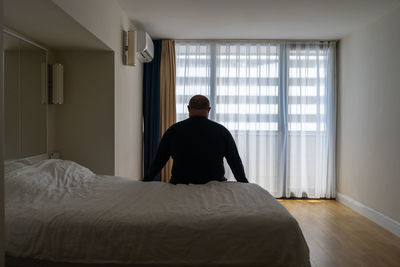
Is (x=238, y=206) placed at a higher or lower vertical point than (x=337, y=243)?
higher

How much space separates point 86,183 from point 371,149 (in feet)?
11.0

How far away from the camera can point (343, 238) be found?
10.7 feet

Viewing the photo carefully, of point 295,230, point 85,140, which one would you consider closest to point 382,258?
point 295,230

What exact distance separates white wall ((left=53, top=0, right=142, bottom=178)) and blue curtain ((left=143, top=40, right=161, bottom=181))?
0.48ft

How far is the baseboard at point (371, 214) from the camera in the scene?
A: 11.4 ft

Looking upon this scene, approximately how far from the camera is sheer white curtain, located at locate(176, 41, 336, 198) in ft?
16.4

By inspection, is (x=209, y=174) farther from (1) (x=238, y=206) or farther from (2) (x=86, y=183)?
(2) (x=86, y=183)

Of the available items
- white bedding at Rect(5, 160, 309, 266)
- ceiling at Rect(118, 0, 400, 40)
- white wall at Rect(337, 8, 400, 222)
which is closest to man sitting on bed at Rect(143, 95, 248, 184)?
white bedding at Rect(5, 160, 309, 266)

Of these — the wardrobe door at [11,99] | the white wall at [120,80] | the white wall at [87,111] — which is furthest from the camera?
the white wall at [87,111]

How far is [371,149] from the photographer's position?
13.1ft

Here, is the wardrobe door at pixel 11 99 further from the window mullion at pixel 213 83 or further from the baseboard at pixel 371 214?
the baseboard at pixel 371 214

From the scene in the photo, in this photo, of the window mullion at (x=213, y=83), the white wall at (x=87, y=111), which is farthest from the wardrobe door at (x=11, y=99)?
the window mullion at (x=213, y=83)

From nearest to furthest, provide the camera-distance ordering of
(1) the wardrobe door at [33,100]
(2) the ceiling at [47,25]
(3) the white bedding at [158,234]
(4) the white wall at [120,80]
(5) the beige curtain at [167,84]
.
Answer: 1. (3) the white bedding at [158,234]
2. (2) the ceiling at [47,25]
3. (4) the white wall at [120,80]
4. (1) the wardrobe door at [33,100]
5. (5) the beige curtain at [167,84]

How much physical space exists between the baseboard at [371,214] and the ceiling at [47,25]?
343cm
